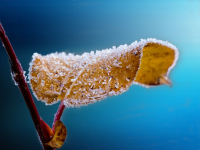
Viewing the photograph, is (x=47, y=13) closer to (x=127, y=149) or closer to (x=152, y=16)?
(x=152, y=16)

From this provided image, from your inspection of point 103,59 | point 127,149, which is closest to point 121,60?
point 103,59

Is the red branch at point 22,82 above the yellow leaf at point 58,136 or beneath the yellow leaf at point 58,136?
above

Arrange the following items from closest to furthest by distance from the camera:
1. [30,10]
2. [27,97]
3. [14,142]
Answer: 1. [27,97]
2. [30,10]
3. [14,142]

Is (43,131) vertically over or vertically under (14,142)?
over

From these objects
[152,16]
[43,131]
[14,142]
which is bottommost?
[14,142]
